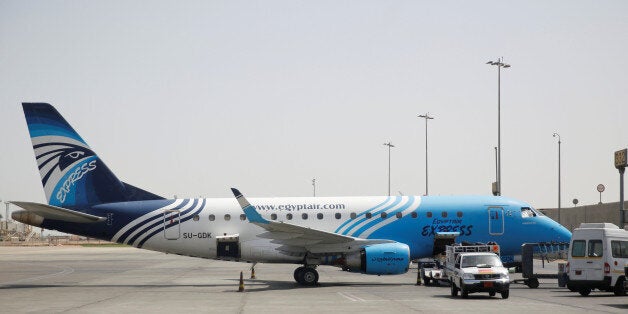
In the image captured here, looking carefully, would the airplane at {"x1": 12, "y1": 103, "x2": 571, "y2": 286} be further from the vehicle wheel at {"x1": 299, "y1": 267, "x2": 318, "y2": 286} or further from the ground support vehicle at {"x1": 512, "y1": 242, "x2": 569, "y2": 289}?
the ground support vehicle at {"x1": 512, "y1": 242, "x2": 569, "y2": 289}

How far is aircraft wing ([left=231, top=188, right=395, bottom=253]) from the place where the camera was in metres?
37.9

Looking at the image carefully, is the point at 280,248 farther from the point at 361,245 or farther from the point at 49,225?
the point at 49,225

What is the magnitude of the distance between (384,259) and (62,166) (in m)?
16.2

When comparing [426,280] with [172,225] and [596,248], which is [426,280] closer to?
[596,248]

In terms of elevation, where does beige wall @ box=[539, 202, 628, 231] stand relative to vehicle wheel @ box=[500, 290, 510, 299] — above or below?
above

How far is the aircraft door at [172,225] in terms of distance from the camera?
4106cm

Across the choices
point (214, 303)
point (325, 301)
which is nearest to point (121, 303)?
point (214, 303)

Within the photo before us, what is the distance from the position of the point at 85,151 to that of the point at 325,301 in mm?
17520

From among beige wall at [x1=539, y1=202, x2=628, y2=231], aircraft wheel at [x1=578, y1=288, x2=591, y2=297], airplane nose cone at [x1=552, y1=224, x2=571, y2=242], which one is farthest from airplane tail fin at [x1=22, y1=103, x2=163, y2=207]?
→ beige wall at [x1=539, y1=202, x2=628, y2=231]

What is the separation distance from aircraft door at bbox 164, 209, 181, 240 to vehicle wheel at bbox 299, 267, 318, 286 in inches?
249

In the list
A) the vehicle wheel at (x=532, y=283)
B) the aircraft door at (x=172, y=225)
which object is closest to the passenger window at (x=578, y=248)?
the vehicle wheel at (x=532, y=283)

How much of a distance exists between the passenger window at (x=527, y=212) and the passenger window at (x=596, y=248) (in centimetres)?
758

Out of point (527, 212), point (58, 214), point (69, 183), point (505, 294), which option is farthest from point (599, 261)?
point (69, 183)

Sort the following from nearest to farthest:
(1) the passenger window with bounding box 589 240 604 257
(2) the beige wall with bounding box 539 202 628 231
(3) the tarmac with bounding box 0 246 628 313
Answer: (3) the tarmac with bounding box 0 246 628 313 → (1) the passenger window with bounding box 589 240 604 257 → (2) the beige wall with bounding box 539 202 628 231
